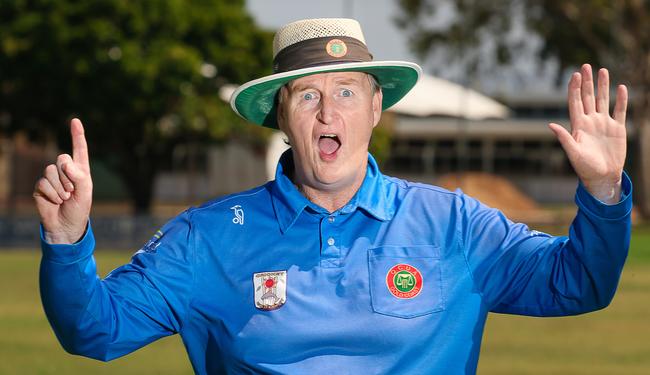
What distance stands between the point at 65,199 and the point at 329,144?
0.85 metres

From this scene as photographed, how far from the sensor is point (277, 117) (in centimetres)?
426

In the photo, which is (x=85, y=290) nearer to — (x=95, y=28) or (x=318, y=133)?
(x=318, y=133)

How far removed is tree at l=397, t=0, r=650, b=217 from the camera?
3569cm

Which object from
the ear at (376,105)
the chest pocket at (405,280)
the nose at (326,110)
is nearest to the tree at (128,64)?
the ear at (376,105)

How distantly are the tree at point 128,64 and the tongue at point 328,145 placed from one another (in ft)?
76.1

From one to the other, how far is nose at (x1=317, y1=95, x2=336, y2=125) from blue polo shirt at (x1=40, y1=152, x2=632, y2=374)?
9.4 inches

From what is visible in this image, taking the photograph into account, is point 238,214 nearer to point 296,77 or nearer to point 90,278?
point 296,77

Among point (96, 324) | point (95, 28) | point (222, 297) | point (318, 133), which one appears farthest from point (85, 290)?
point (95, 28)

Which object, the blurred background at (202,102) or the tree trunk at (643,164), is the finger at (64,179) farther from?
the tree trunk at (643,164)

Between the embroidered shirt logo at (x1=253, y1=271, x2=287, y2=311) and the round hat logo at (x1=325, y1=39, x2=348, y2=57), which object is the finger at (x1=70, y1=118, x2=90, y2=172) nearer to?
the embroidered shirt logo at (x1=253, y1=271, x2=287, y2=311)

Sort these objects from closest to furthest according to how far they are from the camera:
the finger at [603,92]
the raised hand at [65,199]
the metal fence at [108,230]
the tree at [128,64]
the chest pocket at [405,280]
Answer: the raised hand at [65,199]
the finger at [603,92]
the chest pocket at [405,280]
the metal fence at [108,230]
the tree at [128,64]

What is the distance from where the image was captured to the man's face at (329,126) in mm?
3877

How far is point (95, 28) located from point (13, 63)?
2348 mm

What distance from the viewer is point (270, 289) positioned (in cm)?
376
